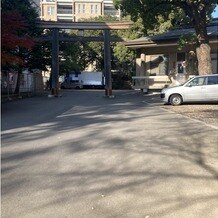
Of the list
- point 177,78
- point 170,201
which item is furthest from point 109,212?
point 177,78

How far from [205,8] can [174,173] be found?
1819 centimetres

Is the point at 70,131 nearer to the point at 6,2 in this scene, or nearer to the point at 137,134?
the point at 137,134

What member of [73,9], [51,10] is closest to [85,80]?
[73,9]

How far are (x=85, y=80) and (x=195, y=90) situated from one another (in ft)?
A: 142

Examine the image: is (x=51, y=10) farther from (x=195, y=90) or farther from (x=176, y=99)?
(x=195, y=90)

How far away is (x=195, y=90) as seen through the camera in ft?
72.5

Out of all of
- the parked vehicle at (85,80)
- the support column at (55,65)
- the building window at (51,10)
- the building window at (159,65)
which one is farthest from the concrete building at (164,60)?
the building window at (51,10)

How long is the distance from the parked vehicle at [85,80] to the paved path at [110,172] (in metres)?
51.2

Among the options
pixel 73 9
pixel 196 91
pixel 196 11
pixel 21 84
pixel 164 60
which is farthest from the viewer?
pixel 73 9

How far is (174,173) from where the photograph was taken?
24.1 ft

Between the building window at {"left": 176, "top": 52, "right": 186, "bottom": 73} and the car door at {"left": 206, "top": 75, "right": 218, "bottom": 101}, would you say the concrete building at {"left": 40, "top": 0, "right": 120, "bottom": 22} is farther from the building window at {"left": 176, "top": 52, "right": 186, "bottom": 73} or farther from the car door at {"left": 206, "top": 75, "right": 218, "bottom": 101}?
the car door at {"left": 206, "top": 75, "right": 218, "bottom": 101}

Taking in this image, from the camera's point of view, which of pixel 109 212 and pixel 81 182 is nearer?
pixel 109 212

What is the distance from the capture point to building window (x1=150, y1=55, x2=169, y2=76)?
34.2m

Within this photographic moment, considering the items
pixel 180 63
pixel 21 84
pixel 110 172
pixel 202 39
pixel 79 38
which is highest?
pixel 79 38
